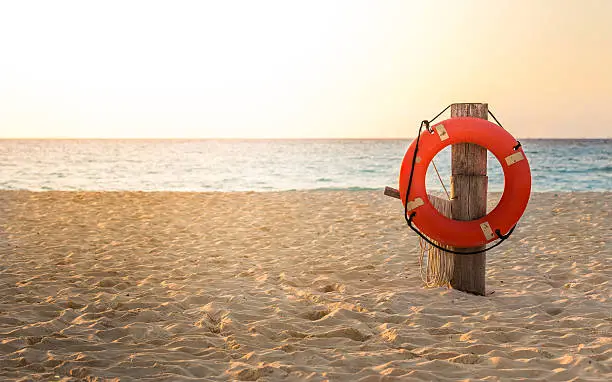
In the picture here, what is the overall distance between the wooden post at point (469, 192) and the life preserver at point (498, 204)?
0.06 meters

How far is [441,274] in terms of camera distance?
3740 millimetres

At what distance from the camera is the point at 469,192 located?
11.7 ft

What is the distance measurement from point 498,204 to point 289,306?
4.41 feet

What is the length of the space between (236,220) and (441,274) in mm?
3665

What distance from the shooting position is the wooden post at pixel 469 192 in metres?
3.53

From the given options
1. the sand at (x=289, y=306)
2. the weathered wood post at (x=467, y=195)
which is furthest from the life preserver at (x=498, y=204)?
the sand at (x=289, y=306)

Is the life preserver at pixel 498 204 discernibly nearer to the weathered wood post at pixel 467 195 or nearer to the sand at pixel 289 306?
the weathered wood post at pixel 467 195

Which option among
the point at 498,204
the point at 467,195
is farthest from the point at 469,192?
the point at 498,204

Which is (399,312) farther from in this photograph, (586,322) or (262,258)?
(262,258)

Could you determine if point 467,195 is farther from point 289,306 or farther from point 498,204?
point 289,306

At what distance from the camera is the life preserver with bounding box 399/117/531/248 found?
3.46 m

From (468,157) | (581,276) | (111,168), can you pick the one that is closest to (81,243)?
(468,157)

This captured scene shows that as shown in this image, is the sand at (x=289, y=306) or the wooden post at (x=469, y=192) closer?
the sand at (x=289, y=306)

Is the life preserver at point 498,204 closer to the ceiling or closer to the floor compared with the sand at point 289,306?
closer to the ceiling
